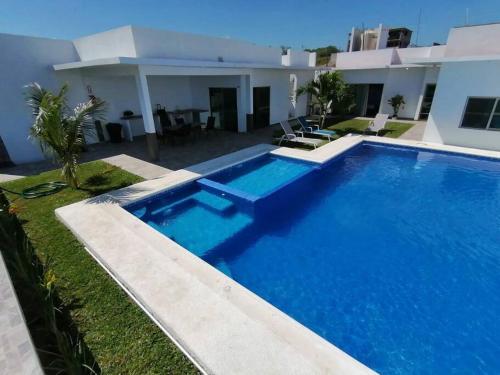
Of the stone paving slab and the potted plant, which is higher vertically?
the potted plant

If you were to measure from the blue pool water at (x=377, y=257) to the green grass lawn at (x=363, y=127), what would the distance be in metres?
6.35

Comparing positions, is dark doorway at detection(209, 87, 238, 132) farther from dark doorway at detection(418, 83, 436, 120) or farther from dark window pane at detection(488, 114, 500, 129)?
dark doorway at detection(418, 83, 436, 120)

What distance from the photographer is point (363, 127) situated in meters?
17.7

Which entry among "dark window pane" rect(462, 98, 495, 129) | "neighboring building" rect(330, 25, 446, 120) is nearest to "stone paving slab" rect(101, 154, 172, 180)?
"dark window pane" rect(462, 98, 495, 129)

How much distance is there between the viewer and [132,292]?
4062mm

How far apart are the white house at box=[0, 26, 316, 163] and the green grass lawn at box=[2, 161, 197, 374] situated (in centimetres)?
556

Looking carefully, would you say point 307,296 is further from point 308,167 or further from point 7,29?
point 7,29

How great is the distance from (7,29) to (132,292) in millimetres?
12564

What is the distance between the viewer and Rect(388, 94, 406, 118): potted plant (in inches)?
779

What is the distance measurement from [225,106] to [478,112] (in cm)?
1330

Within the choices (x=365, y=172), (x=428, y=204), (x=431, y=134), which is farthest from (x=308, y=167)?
(x=431, y=134)

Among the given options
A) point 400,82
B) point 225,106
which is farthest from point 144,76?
point 400,82

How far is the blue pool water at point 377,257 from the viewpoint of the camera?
395 cm

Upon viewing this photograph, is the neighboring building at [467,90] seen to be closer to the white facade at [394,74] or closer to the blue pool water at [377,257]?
the blue pool water at [377,257]
